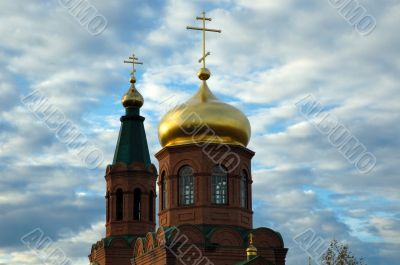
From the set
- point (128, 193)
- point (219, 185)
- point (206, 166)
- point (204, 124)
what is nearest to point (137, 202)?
point (128, 193)

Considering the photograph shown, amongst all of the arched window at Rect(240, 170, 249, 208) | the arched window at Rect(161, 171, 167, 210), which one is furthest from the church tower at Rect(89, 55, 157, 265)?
the arched window at Rect(240, 170, 249, 208)

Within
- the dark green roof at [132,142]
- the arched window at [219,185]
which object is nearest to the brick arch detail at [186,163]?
the arched window at [219,185]

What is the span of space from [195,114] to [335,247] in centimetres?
696

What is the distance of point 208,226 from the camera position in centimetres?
2600

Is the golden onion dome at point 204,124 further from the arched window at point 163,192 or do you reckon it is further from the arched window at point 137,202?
the arched window at point 137,202

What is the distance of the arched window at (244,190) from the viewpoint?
2731 cm

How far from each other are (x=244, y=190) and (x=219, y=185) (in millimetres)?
1138

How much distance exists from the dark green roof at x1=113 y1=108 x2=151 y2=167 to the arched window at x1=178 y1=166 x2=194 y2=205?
319 inches

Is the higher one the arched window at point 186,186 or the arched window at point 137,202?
the arched window at point 137,202

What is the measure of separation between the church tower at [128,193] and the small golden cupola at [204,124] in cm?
698

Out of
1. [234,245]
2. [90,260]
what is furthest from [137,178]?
[234,245]

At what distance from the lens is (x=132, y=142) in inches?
1390

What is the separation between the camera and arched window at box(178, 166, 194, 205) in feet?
87.9

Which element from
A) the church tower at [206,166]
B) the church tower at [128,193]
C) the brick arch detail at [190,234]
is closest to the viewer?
the brick arch detail at [190,234]
